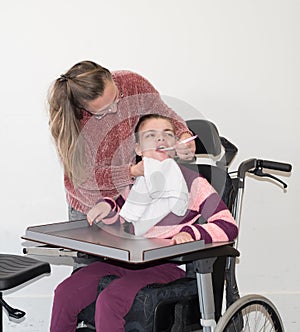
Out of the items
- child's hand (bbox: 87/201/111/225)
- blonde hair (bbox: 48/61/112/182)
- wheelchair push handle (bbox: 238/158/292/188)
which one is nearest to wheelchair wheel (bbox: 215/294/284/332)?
wheelchair push handle (bbox: 238/158/292/188)

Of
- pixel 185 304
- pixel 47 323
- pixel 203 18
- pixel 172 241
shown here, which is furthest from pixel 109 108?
pixel 47 323

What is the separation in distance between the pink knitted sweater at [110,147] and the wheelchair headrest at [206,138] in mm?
37

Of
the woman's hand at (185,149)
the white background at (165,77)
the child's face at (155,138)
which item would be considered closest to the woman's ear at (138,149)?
the child's face at (155,138)

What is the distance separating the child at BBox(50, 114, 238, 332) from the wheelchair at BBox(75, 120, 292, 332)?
32 millimetres

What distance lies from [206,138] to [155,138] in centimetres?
14

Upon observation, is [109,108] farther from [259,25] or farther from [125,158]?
[259,25]

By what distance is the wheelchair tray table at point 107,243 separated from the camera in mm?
1476

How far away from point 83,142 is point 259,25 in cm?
92

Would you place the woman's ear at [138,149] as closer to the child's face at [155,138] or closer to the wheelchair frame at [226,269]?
the child's face at [155,138]

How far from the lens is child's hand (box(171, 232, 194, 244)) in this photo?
161 cm

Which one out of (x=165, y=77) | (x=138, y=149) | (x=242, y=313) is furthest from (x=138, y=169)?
(x=165, y=77)

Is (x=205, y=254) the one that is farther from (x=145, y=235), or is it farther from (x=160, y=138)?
(x=160, y=138)

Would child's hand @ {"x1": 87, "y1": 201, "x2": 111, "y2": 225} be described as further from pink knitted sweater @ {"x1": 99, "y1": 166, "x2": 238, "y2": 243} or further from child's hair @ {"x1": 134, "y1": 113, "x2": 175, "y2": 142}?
child's hair @ {"x1": 134, "y1": 113, "x2": 175, "y2": 142}

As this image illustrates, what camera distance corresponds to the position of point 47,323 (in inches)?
96.4
